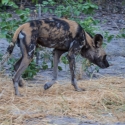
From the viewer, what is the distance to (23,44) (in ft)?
22.7

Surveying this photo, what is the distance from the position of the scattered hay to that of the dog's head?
39cm

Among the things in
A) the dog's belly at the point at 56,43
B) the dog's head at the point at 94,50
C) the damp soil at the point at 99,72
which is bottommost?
the damp soil at the point at 99,72

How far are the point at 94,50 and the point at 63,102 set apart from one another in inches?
63.0

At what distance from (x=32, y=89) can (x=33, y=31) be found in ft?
3.33

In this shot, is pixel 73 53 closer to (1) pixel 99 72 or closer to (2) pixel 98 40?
(2) pixel 98 40

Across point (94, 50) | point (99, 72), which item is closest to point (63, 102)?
point (94, 50)

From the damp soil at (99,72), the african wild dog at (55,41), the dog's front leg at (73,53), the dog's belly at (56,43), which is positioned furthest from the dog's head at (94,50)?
the damp soil at (99,72)

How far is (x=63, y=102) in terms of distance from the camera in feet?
21.2

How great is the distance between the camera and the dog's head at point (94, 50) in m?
7.68

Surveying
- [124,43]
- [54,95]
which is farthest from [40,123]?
[124,43]

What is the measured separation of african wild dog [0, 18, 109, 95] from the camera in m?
6.94

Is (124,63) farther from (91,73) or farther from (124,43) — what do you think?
(124,43)

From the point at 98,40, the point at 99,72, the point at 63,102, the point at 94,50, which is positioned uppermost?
the point at 98,40

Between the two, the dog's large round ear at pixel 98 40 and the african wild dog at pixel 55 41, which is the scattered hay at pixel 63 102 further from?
the dog's large round ear at pixel 98 40
